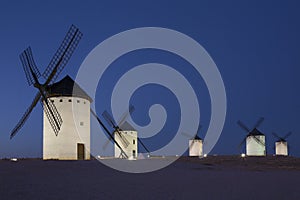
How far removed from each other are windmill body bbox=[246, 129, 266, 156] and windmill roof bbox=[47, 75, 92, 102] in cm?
3532

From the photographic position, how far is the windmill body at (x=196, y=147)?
57297mm

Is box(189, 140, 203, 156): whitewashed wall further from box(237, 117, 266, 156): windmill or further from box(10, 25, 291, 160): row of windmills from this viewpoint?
box(10, 25, 291, 160): row of windmills

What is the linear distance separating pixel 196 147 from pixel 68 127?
A: 123 ft

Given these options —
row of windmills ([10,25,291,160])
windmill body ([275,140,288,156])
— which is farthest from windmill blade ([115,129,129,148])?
windmill body ([275,140,288,156])

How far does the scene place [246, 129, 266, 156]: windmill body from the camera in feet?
167

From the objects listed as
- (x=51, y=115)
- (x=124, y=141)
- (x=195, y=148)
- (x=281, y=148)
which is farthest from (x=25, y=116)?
(x=281, y=148)

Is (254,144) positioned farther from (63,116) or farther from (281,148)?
(63,116)

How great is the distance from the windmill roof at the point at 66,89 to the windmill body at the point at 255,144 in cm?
3532

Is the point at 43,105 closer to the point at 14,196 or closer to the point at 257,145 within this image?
the point at 14,196

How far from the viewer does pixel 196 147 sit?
57594 millimetres

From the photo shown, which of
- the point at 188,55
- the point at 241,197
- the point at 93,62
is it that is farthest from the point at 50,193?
the point at 188,55

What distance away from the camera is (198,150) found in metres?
57.5

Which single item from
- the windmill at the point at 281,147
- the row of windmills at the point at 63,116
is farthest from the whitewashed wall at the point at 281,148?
the row of windmills at the point at 63,116

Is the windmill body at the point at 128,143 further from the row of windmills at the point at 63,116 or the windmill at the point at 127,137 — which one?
the row of windmills at the point at 63,116
